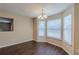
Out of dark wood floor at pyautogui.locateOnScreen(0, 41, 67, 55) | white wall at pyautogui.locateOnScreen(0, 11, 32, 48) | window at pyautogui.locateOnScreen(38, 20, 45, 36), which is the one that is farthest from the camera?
window at pyautogui.locateOnScreen(38, 20, 45, 36)

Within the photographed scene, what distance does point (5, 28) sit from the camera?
3922 millimetres

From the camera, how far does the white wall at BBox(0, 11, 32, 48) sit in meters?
3.68

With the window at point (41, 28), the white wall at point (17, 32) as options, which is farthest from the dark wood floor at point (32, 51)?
the window at point (41, 28)

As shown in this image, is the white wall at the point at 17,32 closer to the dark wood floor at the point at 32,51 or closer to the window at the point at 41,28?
the dark wood floor at the point at 32,51

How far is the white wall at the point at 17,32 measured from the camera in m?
3.68

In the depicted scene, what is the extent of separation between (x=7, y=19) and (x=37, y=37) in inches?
83.2

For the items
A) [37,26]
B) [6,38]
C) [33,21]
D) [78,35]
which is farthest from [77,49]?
[33,21]

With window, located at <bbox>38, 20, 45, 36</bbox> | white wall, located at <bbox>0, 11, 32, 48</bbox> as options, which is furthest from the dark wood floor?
window, located at <bbox>38, 20, 45, 36</bbox>

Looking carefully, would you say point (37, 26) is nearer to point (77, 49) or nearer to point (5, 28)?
point (5, 28)

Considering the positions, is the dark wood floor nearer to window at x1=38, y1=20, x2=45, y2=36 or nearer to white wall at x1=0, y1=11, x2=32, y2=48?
white wall at x1=0, y1=11, x2=32, y2=48

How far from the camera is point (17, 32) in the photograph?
4.41m

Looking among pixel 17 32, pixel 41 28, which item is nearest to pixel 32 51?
pixel 17 32

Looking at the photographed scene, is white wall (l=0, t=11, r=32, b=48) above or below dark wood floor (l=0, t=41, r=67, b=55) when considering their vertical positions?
above

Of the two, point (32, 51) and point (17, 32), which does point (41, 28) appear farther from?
point (32, 51)
